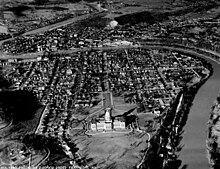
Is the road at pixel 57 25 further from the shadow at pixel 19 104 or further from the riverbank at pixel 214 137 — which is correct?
the riverbank at pixel 214 137

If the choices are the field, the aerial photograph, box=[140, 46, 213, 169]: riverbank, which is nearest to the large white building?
the aerial photograph

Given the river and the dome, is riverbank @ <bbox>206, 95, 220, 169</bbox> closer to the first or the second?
the river

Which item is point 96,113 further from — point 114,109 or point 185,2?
point 185,2

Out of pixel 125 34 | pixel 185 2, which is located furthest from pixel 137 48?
pixel 185 2

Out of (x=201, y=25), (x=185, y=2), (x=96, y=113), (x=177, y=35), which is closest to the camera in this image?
(x=96, y=113)

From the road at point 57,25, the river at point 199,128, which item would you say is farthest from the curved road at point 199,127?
the road at point 57,25

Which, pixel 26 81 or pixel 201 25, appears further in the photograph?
pixel 201 25
